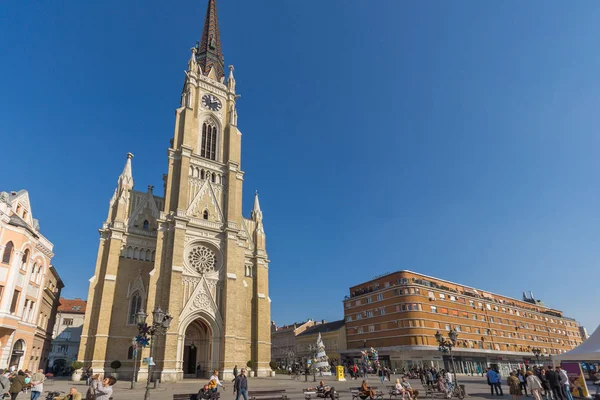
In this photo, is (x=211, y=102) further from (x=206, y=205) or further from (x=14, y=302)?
(x=14, y=302)

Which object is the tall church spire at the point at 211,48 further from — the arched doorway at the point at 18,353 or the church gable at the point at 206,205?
the arched doorway at the point at 18,353

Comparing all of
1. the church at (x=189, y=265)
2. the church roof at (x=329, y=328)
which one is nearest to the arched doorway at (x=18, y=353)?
the church at (x=189, y=265)

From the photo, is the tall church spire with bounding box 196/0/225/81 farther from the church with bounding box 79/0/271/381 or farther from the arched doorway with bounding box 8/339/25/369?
the arched doorway with bounding box 8/339/25/369

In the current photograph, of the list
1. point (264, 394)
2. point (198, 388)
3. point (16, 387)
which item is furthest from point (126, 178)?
point (264, 394)

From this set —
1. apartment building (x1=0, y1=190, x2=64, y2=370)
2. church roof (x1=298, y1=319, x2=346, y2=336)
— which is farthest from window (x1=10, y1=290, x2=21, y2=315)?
church roof (x1=298, y1=319, x2=346, y2=336)

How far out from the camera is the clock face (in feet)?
148

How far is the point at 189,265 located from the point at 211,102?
22.0 meters

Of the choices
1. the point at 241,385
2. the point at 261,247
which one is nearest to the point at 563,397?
the point at 241,385

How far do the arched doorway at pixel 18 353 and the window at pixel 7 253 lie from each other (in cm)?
777

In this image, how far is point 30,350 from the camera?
2883 centimetres

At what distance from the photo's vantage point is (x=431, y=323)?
55281 millimetres

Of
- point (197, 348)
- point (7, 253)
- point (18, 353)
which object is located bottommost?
point (197, 348)

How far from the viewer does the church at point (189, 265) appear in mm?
31969

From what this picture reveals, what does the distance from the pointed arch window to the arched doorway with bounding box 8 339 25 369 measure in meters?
24.6
